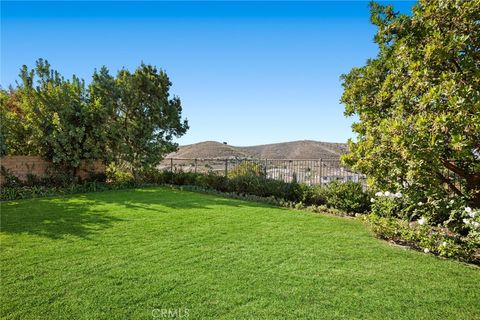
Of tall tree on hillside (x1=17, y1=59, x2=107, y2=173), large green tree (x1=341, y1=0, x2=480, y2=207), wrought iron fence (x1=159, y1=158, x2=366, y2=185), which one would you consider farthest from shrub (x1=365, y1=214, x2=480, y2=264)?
tall tree on hillside (x1=17, y1=59, x2=107, y2=173)

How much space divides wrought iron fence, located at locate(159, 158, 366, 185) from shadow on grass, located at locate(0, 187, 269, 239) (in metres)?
3.46

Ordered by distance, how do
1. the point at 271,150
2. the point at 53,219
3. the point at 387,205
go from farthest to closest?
the point at 271,150 < the point at 53,219 < the point at 387,205

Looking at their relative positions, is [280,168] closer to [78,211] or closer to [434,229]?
[434,229]

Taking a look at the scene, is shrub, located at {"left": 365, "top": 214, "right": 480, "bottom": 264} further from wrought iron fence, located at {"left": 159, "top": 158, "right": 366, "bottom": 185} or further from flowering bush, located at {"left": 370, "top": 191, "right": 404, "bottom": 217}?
wrought iron fence, located at {"left": 159, "top": 158, "right": 366, "bottom": 185}

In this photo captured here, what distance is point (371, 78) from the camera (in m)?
5.25

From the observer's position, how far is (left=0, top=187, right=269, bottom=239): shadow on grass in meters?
6.11

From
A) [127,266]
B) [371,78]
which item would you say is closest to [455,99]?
[371,78]

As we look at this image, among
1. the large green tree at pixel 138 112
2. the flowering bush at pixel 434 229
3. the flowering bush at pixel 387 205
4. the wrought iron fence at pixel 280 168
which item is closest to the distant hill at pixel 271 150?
the wrought iron fence at pixel 280 168

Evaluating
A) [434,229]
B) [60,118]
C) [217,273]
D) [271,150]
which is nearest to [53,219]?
[217,273]

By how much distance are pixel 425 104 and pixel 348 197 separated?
6.46 m

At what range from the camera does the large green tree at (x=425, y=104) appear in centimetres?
321

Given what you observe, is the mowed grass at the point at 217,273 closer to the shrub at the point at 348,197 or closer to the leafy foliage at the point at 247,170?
the shrub at the point at 348,197

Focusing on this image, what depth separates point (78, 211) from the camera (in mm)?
7973

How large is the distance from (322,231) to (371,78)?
3551mm
